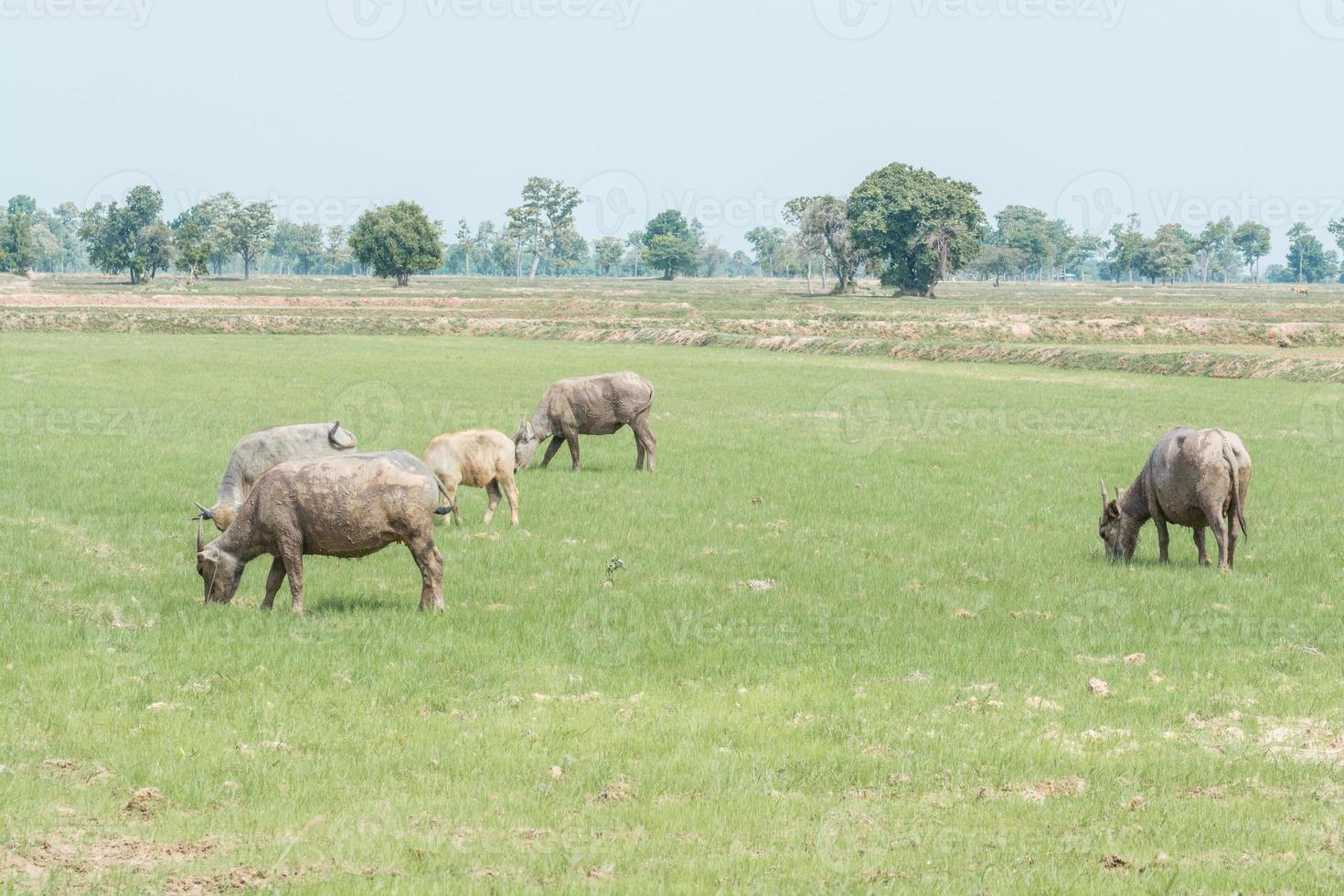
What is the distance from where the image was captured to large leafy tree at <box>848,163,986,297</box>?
123 m

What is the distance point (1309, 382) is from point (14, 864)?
171 feet

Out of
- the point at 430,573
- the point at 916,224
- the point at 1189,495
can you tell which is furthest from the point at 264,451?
the point at 916,224

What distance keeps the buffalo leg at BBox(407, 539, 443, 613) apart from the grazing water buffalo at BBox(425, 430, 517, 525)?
5004 millimetres

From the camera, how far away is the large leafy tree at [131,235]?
152 metres

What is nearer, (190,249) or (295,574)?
(295,574)

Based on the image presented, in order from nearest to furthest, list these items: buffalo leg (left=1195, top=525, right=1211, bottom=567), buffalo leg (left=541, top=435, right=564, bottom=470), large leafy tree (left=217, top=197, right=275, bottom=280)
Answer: buffalo leg (left=1195, top=525, right=1211, bottom=567) → buffalo leg (left=541, top=435, right=564, bottom=470) → large leafy tree (left=217, top=197, right=275, bottom=280)

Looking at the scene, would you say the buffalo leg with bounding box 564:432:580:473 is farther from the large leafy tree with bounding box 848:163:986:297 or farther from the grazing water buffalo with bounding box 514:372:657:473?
the large leafy tree with bounding box 848:163:986:297

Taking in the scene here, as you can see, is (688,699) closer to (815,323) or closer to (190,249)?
(815,323)

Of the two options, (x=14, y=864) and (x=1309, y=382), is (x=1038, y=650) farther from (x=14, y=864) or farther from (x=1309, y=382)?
(x=1309, y=382)

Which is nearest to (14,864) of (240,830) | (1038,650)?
(240,830)

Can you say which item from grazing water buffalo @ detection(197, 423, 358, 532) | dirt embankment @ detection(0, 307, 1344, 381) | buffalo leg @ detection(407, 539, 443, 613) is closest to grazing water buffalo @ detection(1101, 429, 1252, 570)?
buffalo leg @ detection(407, 539, 443, 613)

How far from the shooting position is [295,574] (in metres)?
13.1

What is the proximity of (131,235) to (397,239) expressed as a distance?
37636mm

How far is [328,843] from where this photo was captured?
24.7ft
